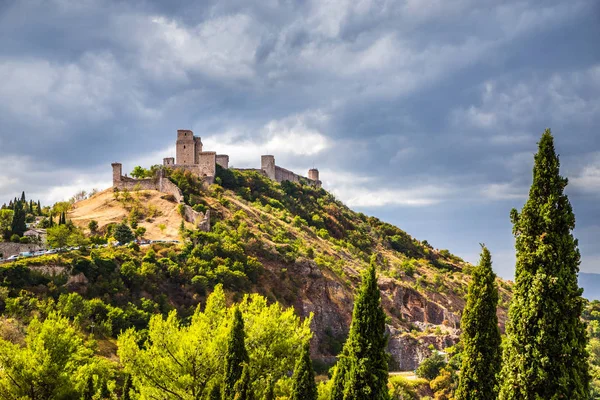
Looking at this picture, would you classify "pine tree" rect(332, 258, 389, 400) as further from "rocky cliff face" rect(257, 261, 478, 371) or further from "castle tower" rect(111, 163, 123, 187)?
"castle tower" rect(111, 163, 123, 187)

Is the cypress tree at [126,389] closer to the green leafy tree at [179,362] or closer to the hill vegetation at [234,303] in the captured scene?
the hill vegetation at [234,303]

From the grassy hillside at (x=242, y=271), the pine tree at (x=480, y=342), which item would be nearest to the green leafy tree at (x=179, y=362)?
the pine tree at (x=480, y=342)

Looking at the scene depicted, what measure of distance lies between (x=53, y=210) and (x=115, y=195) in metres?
8.29

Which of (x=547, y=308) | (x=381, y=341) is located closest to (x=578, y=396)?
(x=547, y=308)

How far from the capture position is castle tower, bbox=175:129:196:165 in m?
90.1

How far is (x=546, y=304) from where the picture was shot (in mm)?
12859

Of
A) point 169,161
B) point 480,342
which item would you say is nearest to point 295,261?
point 169,161

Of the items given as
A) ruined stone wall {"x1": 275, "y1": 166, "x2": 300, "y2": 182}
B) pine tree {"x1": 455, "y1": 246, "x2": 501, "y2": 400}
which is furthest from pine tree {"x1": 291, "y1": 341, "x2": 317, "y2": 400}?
ruined stone wall {"x1": 275, "y1": 166, "x2": 300, "y2": 182}

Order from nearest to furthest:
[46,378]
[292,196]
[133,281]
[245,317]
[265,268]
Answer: [46,378], [245,317], [133,281], [265,268], [292,196]

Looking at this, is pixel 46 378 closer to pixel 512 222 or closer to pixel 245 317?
pixel 245 317

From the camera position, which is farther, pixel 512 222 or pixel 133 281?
pixel 133 281

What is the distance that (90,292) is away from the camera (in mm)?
47625

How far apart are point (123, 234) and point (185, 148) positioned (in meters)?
32.5

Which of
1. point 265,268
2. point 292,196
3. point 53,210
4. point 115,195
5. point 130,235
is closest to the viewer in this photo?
point 130,235
